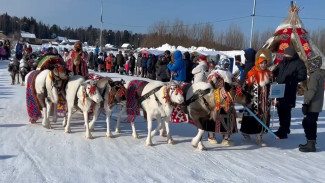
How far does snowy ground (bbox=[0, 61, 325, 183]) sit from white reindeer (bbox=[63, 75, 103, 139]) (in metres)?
0.56

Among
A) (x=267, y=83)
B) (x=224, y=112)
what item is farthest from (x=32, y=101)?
(x=267, y=83)

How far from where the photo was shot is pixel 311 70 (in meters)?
6.21

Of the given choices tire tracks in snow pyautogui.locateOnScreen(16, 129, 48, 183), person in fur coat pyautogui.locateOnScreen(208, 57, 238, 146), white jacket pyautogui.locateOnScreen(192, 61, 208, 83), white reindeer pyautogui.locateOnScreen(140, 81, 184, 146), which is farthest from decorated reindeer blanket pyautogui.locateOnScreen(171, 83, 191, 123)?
tire tracks in snow pyautogui.locateOnScreen(16, 129, 48, 183)

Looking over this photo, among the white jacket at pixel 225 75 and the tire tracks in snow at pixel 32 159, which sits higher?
the white jacket at pixel 225 75

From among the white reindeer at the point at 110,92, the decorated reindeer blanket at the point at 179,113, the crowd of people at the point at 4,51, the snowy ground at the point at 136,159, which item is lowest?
the snowy ground at the point at 136,159

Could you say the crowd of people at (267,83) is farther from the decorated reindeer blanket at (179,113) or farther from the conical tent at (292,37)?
the conical tent at (292,37)

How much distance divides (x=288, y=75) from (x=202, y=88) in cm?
234

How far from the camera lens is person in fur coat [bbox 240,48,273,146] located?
259 inches

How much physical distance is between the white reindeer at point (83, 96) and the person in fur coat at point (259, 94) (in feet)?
10.0

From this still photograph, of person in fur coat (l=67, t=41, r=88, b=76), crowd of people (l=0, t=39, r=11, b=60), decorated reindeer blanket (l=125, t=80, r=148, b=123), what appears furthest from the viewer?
crowd of people (l=0, t=39, r=11, b=60)

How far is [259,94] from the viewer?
6.67 m

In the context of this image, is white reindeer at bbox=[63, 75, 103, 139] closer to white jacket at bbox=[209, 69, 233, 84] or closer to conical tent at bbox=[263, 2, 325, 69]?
white jacket at bbox=[209, 69, 233, 84]

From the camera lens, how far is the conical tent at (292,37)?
10406 mm

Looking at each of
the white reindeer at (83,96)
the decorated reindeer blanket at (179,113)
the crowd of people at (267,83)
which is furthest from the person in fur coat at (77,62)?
the decorated reindeer blanket at (179,113)
